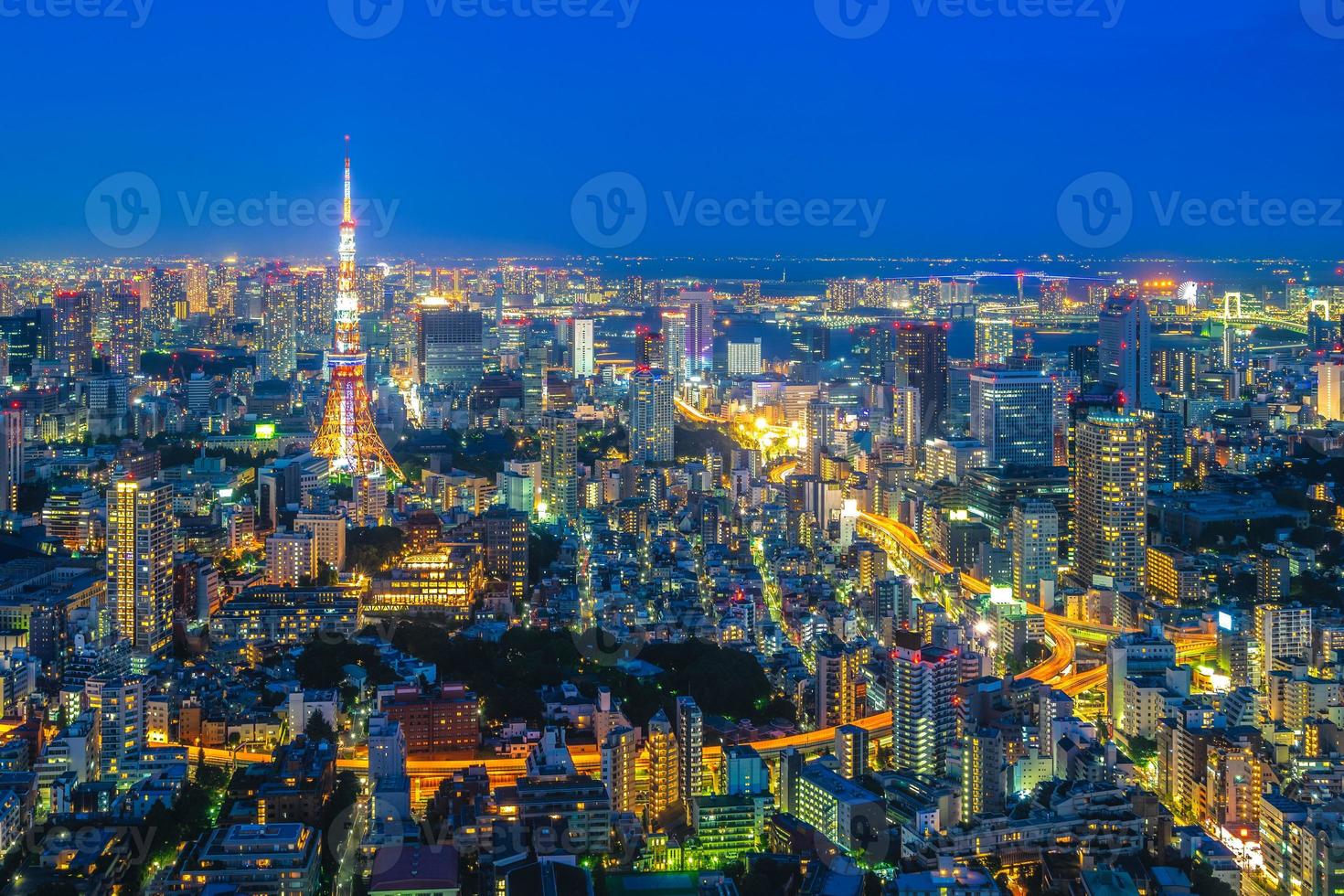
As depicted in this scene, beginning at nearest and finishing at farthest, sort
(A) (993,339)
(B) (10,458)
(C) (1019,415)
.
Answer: (B) (10,458) → (C) (1019,415) → (A) (993,339)

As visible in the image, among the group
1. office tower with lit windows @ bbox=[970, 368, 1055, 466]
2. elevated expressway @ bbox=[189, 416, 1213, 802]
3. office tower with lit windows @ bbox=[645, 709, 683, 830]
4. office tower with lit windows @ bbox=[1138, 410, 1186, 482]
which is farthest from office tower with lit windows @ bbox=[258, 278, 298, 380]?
office tower with lit windows @ bbox=[645, 709, 683, 830]

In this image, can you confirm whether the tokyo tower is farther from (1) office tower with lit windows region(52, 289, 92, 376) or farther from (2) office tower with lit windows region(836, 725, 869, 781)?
(2) office tower with lit windows region(836, 725, 869, 781)

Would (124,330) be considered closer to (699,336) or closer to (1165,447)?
(699,336)

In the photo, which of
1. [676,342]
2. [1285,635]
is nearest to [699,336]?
[676,342]

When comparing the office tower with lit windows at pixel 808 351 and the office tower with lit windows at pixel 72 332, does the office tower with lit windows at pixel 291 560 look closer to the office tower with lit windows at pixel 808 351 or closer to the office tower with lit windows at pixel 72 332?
the office tower with lit windows at pixel 72 332

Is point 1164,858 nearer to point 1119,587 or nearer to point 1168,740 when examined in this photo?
point 1168,740

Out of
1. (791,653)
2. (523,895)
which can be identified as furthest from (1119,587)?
(523,895)
